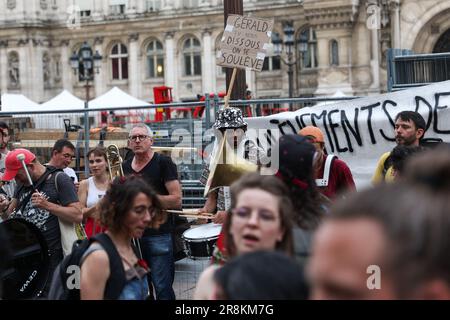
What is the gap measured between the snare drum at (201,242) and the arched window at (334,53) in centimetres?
3240

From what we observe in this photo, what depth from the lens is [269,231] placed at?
3320mm

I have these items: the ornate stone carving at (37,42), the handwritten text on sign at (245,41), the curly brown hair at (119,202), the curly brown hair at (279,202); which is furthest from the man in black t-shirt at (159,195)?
the ornate stone carving at (37,42)

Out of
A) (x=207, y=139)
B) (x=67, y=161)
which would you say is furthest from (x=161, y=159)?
(x=207, y=139)

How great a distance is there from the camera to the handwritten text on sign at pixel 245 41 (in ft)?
27.2

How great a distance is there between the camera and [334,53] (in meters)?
38.5

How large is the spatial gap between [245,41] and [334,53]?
3060 cm

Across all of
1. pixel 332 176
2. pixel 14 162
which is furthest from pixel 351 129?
pixel 14 162

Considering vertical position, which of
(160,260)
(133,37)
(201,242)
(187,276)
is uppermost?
(133,37)

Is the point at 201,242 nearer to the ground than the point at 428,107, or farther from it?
nearer to the ground

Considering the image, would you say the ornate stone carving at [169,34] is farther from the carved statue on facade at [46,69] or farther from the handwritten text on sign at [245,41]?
the handwritten text on sign at [245,41]

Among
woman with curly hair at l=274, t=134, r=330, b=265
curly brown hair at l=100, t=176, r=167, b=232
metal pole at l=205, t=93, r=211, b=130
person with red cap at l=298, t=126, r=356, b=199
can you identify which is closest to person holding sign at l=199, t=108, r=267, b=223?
person with red cap at l=298, t=126, r=356, b=199

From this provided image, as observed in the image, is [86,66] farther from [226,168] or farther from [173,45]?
[226,168]

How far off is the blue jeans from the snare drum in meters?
0.24
